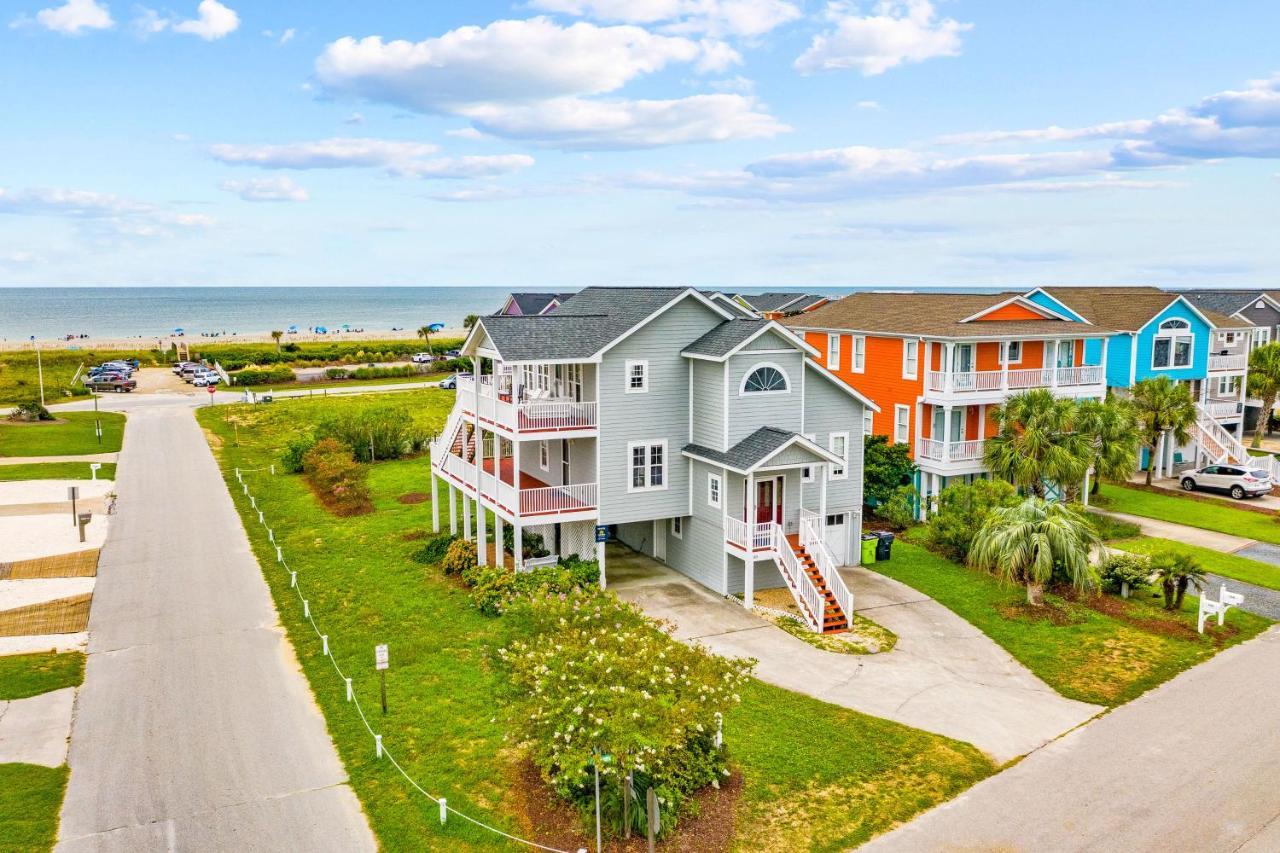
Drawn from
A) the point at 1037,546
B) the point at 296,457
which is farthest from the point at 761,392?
the point at 296,457

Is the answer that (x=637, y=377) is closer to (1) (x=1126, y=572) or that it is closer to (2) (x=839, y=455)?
(2) (x=839, y=455)

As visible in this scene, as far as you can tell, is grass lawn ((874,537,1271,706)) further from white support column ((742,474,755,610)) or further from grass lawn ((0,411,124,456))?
grass lawn ((0,411,124,456))

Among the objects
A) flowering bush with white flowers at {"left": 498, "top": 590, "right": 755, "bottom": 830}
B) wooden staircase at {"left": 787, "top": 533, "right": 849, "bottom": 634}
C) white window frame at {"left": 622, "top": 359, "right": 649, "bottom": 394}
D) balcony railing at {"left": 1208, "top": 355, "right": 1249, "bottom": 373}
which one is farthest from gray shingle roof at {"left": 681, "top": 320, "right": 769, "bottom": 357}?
balcony railing at {"left": 1208, "top": 355, "right": 1249, "bottom": 373}

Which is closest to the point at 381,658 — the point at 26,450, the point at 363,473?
the point at 363,473

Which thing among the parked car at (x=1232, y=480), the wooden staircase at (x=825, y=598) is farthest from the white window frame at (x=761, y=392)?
the parked car at (x=1232, y=480)

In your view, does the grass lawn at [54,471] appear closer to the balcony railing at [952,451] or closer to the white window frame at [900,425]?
the white window frame at [900,425]

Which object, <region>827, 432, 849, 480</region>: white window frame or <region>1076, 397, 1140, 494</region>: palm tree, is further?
<region>1076, 397, 1140, 494</region>: palm tree
